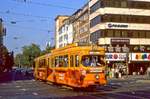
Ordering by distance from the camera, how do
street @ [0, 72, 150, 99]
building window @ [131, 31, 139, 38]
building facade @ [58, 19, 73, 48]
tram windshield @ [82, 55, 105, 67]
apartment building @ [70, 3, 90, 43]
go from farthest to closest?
building facade @ [58, 19, 73, 48] → apartment building @ [70, 3, 90, 43] → building window @ [131, 31, 139, 38] → tram windshield @ [82, 55, 105, 67] → street @ [0, 72, 150, 99]

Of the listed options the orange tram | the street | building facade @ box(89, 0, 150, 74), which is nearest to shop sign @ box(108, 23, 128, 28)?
building facade @ box(89, 0, 150, 74)

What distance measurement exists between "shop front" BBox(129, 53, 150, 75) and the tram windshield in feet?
193

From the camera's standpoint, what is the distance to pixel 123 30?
88.6 metres

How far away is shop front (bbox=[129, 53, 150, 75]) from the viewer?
9088 cm

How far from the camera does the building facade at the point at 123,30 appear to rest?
87312 mm

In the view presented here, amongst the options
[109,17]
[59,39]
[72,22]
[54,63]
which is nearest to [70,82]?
[54,63]

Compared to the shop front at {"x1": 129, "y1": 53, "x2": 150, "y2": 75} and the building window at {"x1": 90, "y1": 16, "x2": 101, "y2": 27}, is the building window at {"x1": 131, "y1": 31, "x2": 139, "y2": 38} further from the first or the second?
the building window at {"x1": 90, "y1": 16, "x2": 101, "y2": 27}

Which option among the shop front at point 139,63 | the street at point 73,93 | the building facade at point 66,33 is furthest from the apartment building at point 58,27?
the street at point 73,93

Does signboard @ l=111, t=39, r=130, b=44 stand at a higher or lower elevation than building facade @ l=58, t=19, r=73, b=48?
lower

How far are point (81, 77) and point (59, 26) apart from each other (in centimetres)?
12647

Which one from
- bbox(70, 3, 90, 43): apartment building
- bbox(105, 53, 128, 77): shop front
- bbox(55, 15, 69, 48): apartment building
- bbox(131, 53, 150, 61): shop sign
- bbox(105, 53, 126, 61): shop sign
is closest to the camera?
bbox(105, 53, 128, 77): shop front

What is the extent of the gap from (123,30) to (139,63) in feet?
26.6

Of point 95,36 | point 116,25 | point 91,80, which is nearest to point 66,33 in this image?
point 95,36

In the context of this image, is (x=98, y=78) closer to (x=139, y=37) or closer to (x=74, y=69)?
(x=74, y=69)
